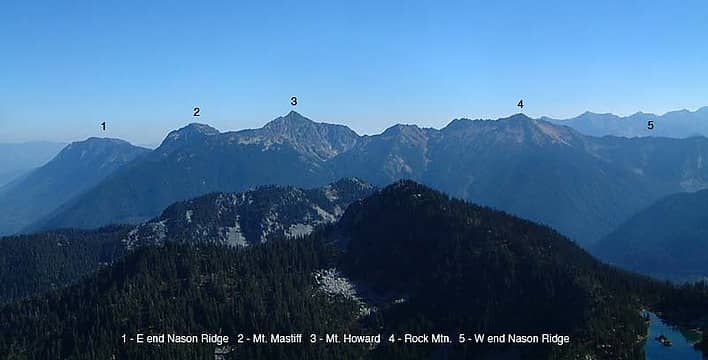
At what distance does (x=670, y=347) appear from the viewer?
134375 millimetres

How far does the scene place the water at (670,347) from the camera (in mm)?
129125

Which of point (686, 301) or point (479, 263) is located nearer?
point (686, 301)

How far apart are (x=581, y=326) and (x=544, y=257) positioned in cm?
5774

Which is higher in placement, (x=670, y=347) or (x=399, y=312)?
(x=399, y=312)

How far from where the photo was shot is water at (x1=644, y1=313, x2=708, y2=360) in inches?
5084

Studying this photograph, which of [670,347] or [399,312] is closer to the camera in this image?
[670,347]

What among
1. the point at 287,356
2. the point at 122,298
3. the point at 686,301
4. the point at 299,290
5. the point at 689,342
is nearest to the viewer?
the point at 689,342

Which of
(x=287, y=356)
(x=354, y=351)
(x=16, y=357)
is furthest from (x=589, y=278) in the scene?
(x=16, y=357)

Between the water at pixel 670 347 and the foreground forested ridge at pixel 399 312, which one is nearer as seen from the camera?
the water at pixel 670 347

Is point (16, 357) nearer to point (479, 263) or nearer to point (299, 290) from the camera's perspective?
point (299, 290)

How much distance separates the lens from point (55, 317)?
190875mm

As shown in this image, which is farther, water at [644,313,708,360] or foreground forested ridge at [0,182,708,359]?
foreground forested ridge at [0,182,708,359]

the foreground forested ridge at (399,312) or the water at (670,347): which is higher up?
the foreground forested ridge at (399,312)

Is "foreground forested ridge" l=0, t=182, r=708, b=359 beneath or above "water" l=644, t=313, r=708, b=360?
above
